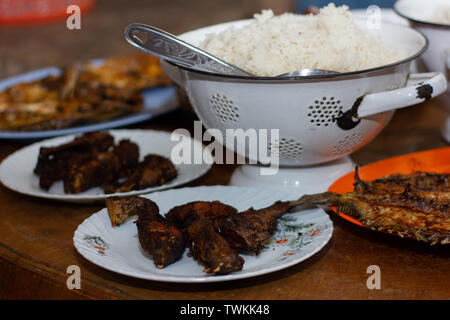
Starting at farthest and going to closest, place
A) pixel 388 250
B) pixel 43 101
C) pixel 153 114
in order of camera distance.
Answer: pixel 43 101
pixel 153 114
pixel 388 250

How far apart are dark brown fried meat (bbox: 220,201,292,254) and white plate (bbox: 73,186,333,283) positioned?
21 mm

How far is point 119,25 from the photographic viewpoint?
4625 millimetres

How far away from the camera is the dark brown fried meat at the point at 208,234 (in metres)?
0.76

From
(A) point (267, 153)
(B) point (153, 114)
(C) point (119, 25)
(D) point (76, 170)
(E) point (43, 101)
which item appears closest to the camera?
(A) point (267, 153)

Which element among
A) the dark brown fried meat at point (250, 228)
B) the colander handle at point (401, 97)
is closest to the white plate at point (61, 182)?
the dark brown fried meat at point (250, 228)

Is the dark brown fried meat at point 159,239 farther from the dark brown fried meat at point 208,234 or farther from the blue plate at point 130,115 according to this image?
the blue plate at point 130,115

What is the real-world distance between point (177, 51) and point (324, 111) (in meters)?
0.26

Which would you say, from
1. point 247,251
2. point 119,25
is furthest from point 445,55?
point 119,25

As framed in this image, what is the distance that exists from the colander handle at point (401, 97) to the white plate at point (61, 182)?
37 cm

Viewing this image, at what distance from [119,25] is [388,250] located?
13.5 feet

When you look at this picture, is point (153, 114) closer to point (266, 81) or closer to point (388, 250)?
point (266, 81)

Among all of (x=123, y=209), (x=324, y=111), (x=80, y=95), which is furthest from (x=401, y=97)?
(x=80, y=95)

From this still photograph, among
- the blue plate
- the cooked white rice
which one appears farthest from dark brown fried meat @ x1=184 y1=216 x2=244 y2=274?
the blue plate

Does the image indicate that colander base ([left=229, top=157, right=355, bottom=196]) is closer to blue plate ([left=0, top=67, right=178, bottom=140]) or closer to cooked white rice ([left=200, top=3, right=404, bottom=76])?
cooked white rice ([left=200, top=3, right=404, bottom=76])
